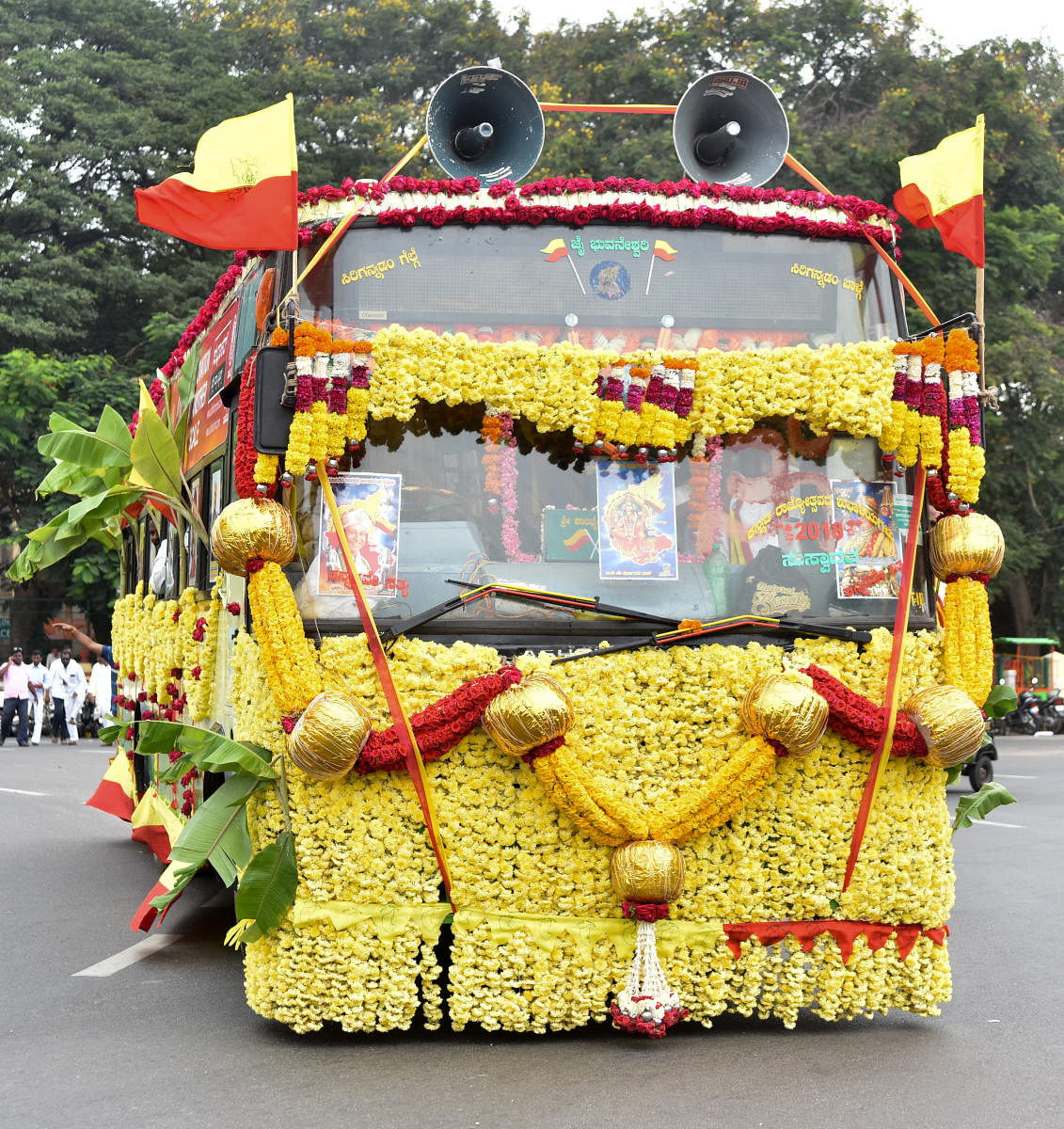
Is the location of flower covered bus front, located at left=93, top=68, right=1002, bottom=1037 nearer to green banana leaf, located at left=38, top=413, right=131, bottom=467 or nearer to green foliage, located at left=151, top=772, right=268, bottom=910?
green foliage, located at left=151, top=772, right=268, bottom=910

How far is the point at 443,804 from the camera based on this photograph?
5.57 metres

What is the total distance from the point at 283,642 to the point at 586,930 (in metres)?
1.59

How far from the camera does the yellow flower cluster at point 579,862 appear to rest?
553cm

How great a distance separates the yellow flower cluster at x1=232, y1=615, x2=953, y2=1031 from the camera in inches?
218

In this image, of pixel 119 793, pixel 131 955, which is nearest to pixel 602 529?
pixel 131 955

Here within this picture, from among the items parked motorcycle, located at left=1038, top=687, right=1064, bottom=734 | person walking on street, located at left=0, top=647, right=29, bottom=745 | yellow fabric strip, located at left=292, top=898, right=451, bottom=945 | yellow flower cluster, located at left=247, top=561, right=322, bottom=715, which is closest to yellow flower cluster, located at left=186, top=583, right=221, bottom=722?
yellow flower cluster, located at left=247, top=561, right=322, bottom=715

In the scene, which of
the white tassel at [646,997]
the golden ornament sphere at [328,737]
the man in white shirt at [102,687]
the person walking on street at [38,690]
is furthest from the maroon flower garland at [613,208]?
the person walking on street at [38,690]

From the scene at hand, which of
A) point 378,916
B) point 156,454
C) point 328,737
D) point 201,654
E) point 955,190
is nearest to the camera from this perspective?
point 328,737

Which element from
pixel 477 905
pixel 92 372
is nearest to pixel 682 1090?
pixel 477 905

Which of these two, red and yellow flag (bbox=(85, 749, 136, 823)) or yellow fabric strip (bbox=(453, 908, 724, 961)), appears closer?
yellow fabric strip (bbox=(453, 908, 724, 961))

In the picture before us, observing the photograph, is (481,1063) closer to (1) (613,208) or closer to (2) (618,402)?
(2) (618,402)

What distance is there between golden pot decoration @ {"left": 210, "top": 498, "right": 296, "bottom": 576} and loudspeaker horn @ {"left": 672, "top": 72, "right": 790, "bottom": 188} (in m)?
2.64

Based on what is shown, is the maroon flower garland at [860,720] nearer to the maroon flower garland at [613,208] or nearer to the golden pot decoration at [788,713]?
the golden pot decoration at [788,713]

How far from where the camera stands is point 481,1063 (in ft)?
17.8
